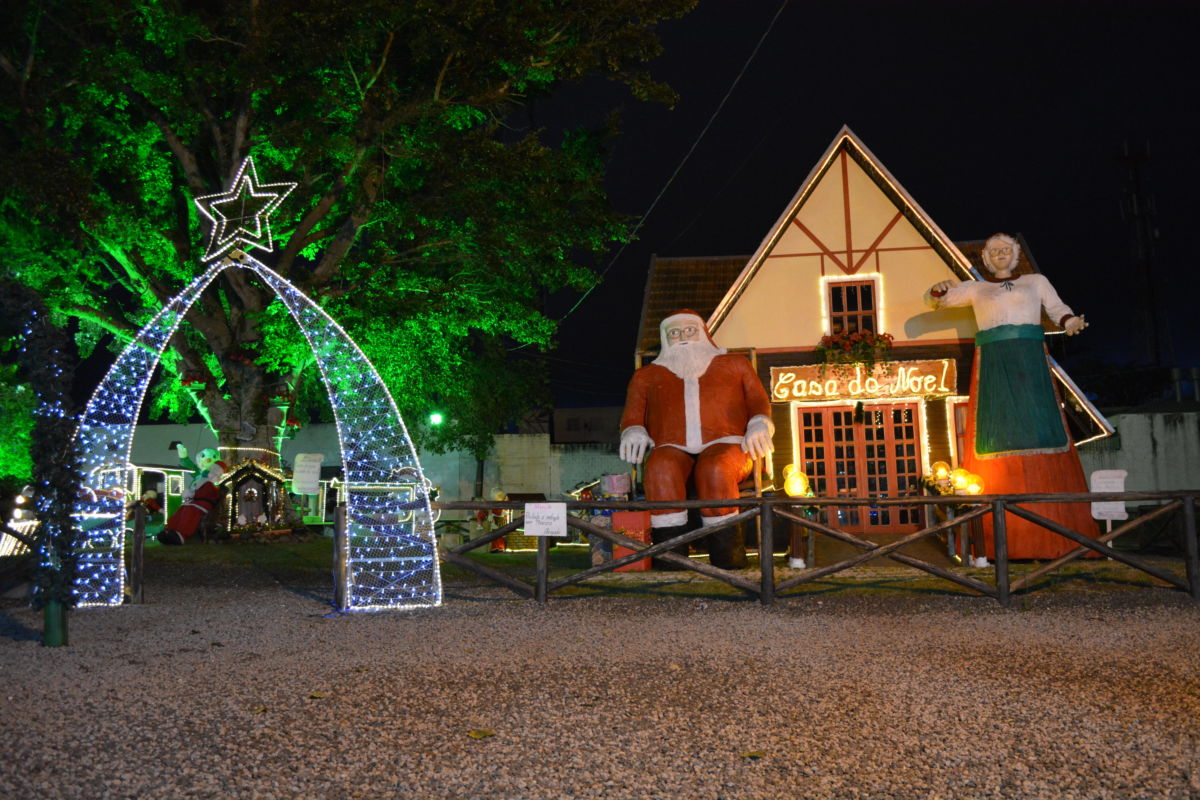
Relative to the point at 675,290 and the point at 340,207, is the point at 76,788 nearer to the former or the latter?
the point at 675,290

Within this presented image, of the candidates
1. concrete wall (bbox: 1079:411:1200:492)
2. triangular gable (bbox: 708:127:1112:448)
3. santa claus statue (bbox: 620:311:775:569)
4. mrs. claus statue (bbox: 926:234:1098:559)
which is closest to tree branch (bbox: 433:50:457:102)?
triangular gable (bbox: 708:127:1112:448)

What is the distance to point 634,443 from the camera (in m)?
10.7

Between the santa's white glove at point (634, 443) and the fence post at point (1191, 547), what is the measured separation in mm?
5429

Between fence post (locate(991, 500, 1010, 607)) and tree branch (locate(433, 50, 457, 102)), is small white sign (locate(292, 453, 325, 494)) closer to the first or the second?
tree branch (locate(433, 50, 457, 102))

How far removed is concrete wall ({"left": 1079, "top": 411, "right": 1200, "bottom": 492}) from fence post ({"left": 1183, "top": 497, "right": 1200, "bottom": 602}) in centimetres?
1605

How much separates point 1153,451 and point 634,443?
1903 cm

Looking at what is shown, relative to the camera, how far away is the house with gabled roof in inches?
559

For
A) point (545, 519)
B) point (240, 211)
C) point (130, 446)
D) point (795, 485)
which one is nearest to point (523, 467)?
point (795, 485)

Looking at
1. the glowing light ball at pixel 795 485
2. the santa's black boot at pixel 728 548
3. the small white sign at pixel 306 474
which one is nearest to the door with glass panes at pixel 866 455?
the glowing light ball at pixel 795 485

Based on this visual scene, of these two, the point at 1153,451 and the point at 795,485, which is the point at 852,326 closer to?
the point at 795,485

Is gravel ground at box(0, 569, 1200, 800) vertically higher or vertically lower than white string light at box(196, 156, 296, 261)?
lower

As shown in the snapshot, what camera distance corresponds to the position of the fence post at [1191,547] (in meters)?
8.51

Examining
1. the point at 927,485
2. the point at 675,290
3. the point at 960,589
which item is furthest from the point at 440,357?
the point at 960,589

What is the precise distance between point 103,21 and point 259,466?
7.56m
